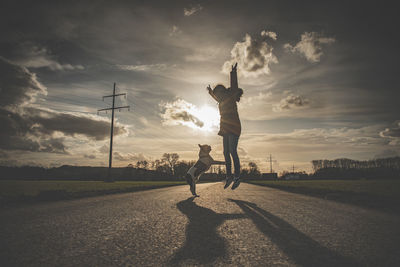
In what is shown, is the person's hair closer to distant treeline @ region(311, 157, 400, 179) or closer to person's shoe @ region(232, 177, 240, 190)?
person's shoe @ region(232, 177, 240, 190)

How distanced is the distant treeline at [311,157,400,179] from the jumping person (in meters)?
85.4

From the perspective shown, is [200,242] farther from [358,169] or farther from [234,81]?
[358,169]

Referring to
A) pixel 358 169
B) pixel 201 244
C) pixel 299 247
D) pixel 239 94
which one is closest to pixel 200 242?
pixel 201 244

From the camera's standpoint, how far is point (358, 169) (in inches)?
3297

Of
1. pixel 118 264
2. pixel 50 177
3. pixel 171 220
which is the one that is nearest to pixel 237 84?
pixel 171 220

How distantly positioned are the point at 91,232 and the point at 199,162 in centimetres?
377

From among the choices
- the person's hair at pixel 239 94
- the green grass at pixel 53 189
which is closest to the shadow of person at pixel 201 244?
the person's hair at pixel 239 94

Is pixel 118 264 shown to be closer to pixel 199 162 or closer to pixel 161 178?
pixel 199 162

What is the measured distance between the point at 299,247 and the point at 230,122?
12.4 ft

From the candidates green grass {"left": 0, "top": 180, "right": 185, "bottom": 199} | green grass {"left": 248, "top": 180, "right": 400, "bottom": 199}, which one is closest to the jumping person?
green grass {"left": 248, "top": 180, "right": 400, "bottom": 199}

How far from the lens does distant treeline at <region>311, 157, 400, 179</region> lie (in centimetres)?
7462

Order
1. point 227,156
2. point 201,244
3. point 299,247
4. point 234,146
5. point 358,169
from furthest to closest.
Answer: point 358,169 → point 227,156 → point 234,146 → point 201,244 → point 299,247

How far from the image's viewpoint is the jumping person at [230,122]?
220 inches

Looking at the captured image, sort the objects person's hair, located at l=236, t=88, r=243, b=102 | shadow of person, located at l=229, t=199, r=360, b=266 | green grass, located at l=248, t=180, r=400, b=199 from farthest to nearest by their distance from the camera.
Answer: green grass, located at l=248, t=180, r=400, b=199 → person's hair, located at l=236, t=88, r=243, b=102 → shadow of person, located at l=229, t=199, r=360, b=266
